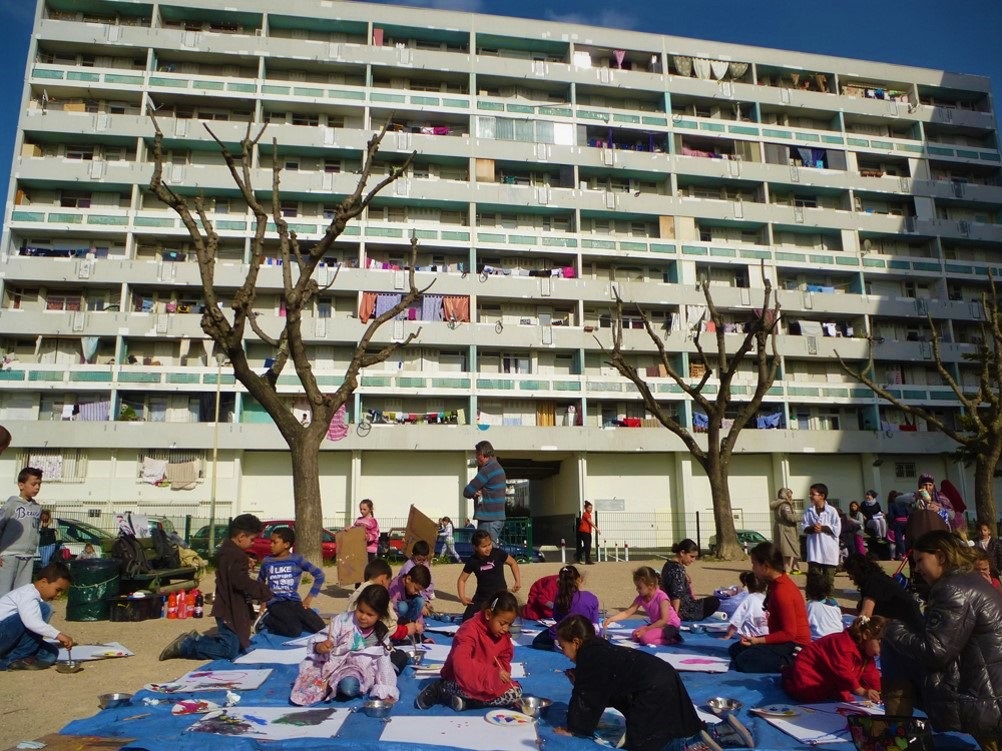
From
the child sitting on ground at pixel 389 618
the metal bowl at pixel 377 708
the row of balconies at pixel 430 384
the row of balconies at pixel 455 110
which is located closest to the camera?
the metal bowl at pixel 377 708

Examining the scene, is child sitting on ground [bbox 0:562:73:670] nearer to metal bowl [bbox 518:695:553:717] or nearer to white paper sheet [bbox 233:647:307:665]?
white paper sheet [bbox 233:647:307:665]

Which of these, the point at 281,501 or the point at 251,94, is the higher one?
the point at 251,94

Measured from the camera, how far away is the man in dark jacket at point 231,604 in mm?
8094

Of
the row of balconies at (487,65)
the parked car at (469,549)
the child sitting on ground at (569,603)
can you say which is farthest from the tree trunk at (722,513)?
the row of balconies at (487,65)

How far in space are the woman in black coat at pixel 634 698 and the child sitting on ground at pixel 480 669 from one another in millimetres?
894

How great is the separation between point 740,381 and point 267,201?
23.6 metres


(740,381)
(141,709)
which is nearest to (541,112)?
(740,381)

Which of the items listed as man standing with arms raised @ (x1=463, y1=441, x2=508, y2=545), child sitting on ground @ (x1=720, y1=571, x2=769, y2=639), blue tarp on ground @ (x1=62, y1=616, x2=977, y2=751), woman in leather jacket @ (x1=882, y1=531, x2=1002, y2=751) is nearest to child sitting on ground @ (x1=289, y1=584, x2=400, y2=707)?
blue tarp on ground @ (x1=62, y1=616, x2=977, y2=751)

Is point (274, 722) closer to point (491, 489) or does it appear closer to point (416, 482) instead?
point (491, 489)

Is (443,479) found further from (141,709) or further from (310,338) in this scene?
(141,709)

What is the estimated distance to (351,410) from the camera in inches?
1309

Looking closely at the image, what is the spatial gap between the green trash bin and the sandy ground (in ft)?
0.93

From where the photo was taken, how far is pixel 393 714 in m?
5.91

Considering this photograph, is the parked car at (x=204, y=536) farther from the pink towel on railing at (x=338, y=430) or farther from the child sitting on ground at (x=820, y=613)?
the child sitting on ground at (x=820, y=613)
